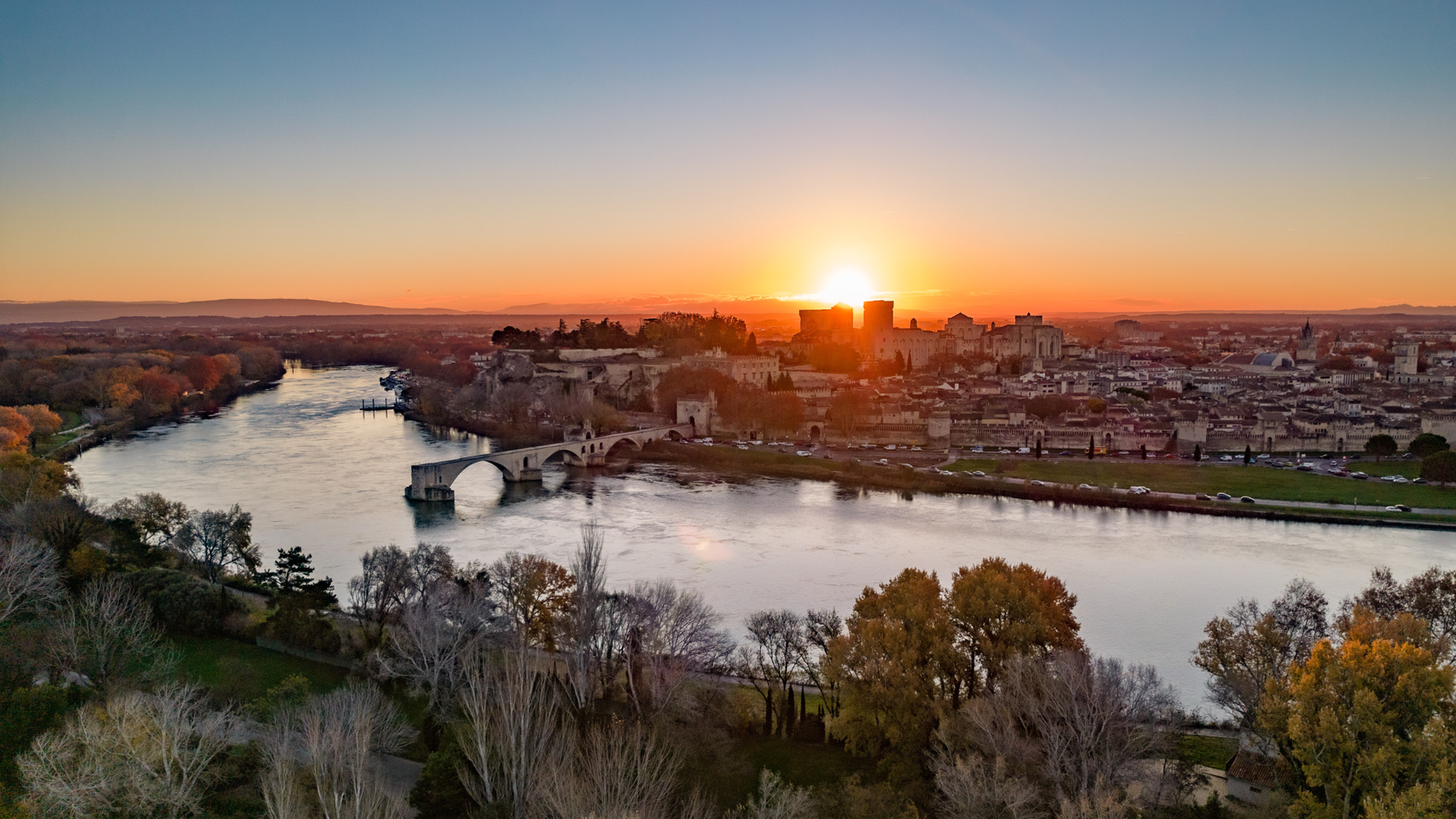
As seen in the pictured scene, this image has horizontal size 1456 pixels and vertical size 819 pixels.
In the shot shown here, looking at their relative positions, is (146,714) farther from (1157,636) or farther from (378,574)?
(1157,636)

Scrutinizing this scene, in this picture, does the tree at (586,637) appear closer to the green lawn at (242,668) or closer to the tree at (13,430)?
the green lawn at (242,668)

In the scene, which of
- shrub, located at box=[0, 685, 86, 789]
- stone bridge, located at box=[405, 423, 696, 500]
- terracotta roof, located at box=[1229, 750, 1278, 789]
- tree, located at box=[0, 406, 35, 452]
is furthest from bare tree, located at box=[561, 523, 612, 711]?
tree, located at box=[0, 406, 35, 452]

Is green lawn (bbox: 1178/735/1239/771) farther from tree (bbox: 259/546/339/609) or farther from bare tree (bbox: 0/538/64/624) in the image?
bare tree (bbox: 0/538/64/624)

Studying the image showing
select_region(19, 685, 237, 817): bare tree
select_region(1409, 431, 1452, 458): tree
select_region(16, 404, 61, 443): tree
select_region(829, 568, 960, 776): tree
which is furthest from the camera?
select_region(16, 404, 61, 443): tree

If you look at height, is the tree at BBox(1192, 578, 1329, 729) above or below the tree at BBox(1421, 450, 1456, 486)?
above

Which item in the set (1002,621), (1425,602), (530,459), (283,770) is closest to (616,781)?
(283,770)

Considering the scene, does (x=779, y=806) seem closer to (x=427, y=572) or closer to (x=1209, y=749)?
(x=1209, y=749)

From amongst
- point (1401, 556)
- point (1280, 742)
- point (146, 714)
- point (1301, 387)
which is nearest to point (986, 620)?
point (1280, 742)
